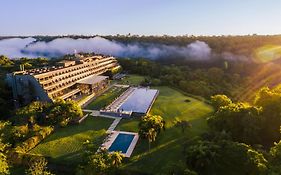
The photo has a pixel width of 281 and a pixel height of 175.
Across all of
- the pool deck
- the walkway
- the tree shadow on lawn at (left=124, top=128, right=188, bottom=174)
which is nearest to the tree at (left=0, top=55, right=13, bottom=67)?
the walkway

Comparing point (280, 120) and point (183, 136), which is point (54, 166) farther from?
point (280, 120)

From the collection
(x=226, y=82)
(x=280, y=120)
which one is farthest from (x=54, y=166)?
(x=226, y=82)

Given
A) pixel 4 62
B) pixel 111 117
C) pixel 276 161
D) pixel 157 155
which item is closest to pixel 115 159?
pixel 157 155

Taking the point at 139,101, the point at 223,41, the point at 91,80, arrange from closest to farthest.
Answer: the point at 139,101 < the point at 91,80 < the point at 223,41

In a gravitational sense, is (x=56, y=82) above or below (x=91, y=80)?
above

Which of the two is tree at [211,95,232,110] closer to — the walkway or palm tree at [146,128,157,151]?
the walkway

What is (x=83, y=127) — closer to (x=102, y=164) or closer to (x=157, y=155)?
(x=157, y=155)

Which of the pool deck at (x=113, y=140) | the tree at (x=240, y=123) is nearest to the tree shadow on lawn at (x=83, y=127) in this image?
the pool deck at (x=113, y=140)
